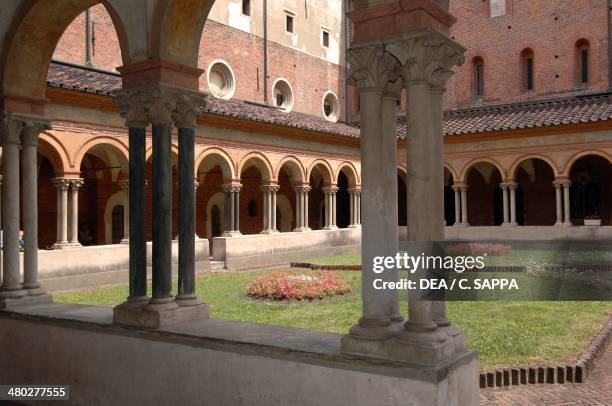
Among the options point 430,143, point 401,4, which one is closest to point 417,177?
point 430,143

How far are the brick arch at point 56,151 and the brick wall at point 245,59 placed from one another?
4.10 meters

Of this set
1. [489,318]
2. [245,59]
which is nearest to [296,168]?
[245,59]

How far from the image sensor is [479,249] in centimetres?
2105

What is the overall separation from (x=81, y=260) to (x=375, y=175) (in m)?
12.8

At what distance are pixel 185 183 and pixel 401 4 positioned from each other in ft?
9.81

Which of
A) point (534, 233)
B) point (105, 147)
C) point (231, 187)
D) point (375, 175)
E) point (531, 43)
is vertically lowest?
point (534, 233)

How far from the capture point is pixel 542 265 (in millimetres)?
16969

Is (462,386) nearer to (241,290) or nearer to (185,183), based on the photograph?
(185,183)

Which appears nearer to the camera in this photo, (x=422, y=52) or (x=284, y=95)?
(x=422, y=52)

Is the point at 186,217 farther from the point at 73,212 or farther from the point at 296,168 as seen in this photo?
the point at 296,168

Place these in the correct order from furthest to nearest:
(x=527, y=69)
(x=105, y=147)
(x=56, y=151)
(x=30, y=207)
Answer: (x=527, y=69), (x=105, y=147), (x=56, y=151), (x=30, y=207)

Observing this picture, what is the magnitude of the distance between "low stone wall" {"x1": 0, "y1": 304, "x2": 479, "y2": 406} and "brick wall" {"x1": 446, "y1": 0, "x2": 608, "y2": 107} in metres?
24.2

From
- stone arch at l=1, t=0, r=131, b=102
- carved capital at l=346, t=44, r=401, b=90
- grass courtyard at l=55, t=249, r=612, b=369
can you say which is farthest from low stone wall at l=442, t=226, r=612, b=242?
carved capital at l=346, t=44, r=401, b=90

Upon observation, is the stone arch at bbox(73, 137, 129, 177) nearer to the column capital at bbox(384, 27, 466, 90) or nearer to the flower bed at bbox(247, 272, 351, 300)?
the flower bed at bbox(247, 272, 351, 300)
